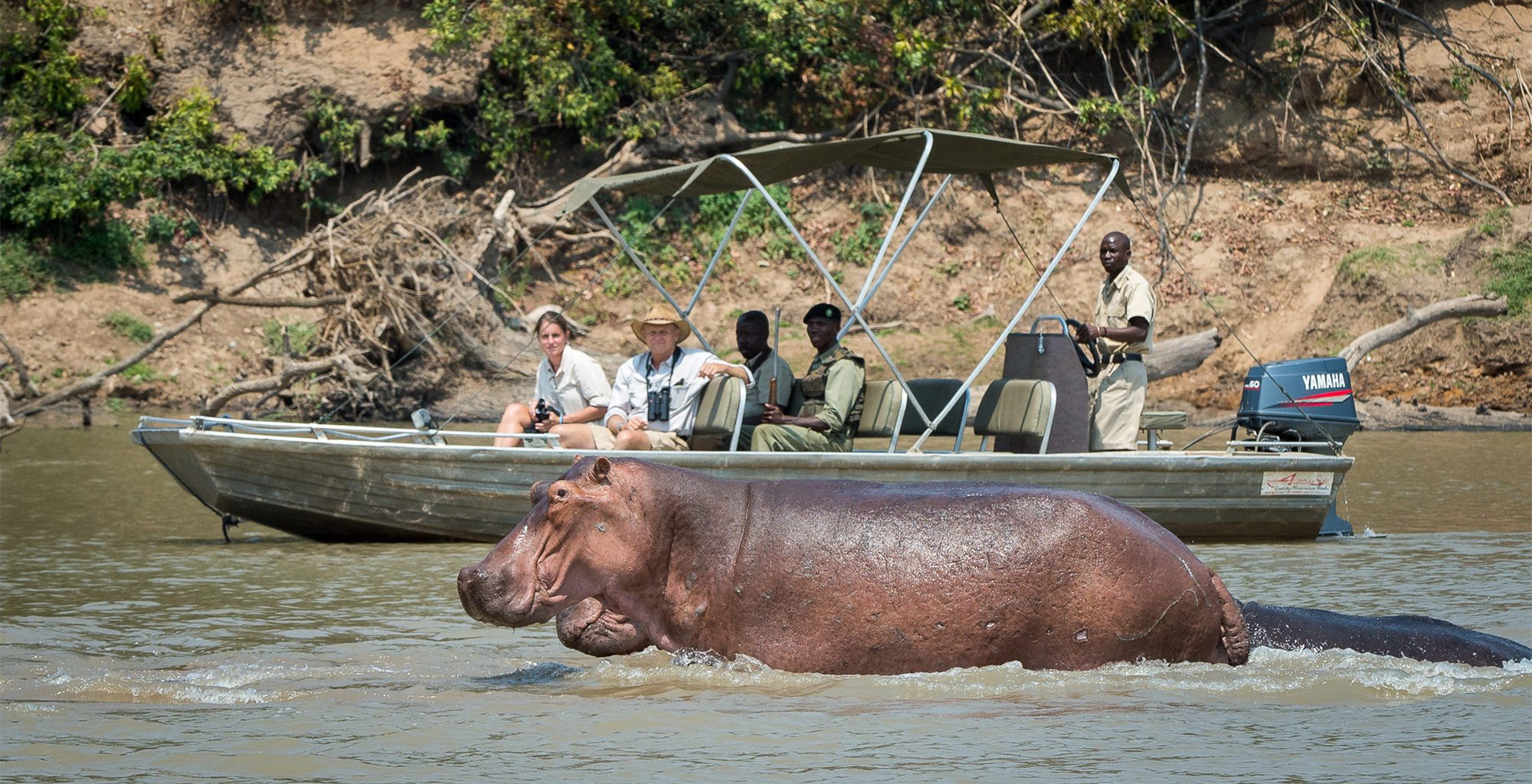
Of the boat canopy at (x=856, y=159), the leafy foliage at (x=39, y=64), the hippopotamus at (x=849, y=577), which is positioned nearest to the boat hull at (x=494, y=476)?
the boat canopy at (x=856, y=159)

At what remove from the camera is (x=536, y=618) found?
4.49m

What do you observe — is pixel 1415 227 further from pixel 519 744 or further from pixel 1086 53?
pixel 519 744

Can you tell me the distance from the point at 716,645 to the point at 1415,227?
19287 millimetres

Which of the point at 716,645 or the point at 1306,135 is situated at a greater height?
the point at 1306,135

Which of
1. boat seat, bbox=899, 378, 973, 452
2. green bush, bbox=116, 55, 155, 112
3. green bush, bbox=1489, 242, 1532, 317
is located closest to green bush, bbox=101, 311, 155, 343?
green bush, bbox=116, 55, 155, 112

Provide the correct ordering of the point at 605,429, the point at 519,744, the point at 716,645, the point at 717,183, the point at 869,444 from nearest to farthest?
the point at 519,744, the point at 716,645, the point at 605,429, the point at 717,183, the point at 869,444

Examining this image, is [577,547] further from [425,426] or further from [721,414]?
[425,426]

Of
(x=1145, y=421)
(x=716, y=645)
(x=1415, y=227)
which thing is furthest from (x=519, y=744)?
(x=1415, y=227)

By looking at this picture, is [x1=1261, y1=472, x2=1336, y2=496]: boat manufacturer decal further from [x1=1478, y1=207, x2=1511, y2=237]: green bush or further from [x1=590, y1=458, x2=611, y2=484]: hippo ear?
[x1=1478, y1=207, x2=1511, y2=237]: green bush

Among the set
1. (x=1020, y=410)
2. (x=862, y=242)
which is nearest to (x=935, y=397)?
(x=1020, y=410)

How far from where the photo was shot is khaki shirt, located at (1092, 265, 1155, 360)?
9.88 meters

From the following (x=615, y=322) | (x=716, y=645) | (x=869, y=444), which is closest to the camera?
(x=716, y=645)

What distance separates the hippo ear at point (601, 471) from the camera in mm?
4551

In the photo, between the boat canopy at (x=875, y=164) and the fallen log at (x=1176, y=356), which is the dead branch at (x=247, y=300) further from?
the fallen log at (x=1176, y=356)
